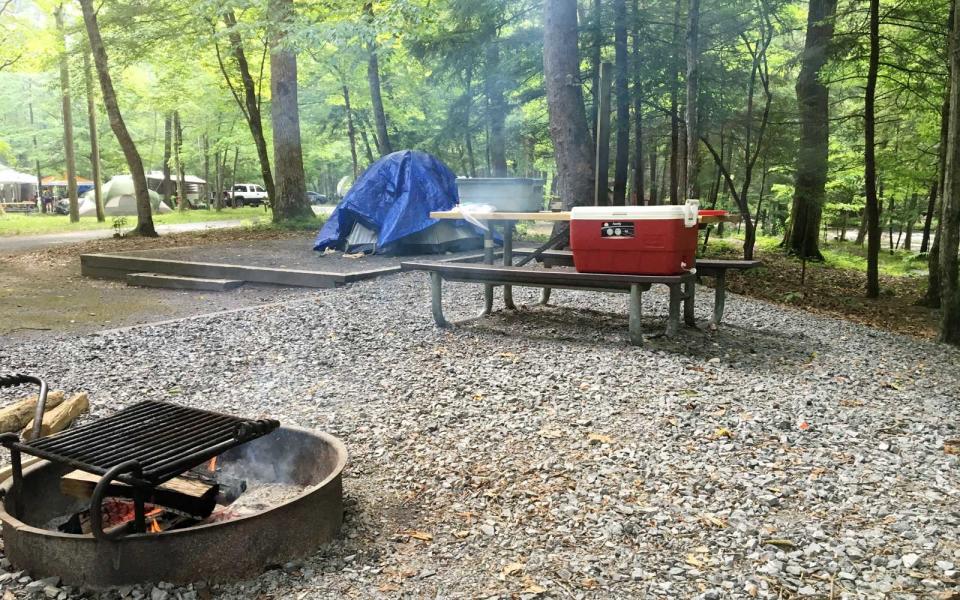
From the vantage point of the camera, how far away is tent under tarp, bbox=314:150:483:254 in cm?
1060

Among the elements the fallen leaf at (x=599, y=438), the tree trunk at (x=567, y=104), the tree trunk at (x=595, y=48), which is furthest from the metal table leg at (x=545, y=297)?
the tree trunk at (x=595, y=48)

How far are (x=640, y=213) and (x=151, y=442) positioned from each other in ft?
11.7

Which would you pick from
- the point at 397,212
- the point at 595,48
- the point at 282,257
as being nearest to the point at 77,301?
the point at 282,257

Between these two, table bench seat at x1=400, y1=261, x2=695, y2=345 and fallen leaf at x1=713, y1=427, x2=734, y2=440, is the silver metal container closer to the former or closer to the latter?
table bench seat at x1=400, y1=261, x2=695, y2=345

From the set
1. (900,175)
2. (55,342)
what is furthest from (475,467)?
(900,175)

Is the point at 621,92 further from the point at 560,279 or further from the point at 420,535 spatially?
the point at 420,535

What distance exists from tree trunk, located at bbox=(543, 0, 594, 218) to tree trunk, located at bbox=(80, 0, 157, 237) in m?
9.34

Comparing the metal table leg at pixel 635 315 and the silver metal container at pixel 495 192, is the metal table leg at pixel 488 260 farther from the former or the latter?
the silver metal container at pixel 495 192

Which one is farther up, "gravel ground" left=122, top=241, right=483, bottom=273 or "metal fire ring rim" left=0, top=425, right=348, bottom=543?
"gravel ground" left=122, top=241, right=483, bottom=273

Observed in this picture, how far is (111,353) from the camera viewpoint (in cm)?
515

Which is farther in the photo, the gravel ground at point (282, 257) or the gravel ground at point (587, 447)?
the gravel ground at point (282, 257)

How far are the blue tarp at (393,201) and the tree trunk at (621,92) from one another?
3.99 m

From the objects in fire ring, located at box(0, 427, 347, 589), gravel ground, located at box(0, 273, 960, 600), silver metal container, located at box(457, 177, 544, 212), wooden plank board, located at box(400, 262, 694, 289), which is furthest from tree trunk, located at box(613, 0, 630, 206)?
fire ring, located at box(0, 427, 347, 589)

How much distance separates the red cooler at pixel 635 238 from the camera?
191 inches
